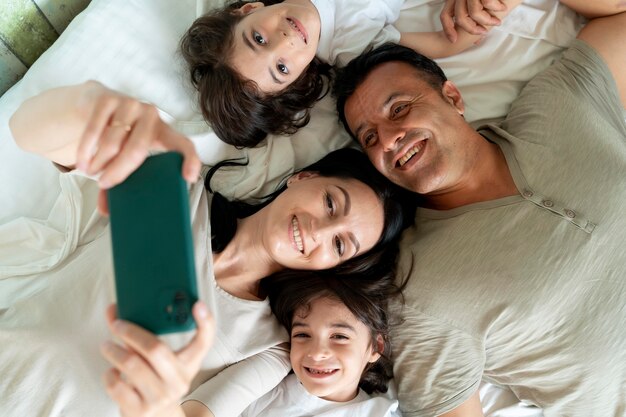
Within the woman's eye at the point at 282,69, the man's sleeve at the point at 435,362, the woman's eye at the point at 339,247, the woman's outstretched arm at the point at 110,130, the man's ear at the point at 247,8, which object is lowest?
the man's sleeve at the point at 435,362

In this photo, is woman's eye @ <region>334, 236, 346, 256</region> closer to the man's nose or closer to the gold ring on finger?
the man's nose

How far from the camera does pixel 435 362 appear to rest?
4.83 ft

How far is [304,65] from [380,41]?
1.15 feet

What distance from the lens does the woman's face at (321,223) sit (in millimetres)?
1334

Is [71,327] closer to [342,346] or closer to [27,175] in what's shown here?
[27,175]

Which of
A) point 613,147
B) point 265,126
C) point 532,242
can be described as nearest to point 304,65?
point 265,126

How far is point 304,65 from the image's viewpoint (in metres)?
1.54

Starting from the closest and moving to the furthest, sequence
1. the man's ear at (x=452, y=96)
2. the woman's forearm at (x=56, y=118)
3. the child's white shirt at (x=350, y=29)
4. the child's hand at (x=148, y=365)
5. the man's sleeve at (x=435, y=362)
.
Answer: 1. the child's hand at (x=148, y=365)
2. the woman's forearm at (x=56, y=118)
3. the man's sleeve at (x=435, y=362)
4. the man's ear at (x=452, y=96)
5. the child's white shirt at (x=350, y=29)

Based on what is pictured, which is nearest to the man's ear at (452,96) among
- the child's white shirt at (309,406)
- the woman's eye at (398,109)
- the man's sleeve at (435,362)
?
the woman's eye at (398,109)

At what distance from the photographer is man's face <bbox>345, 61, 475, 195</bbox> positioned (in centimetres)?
146

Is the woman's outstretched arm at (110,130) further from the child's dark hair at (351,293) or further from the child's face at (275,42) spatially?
the child's dark hair at (351,293)

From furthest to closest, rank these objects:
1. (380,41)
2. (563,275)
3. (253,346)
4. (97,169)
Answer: (380,41) < (253,346) < (563,275) < (97,169)

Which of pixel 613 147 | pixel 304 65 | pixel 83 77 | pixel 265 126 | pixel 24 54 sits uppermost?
pixel 24 54

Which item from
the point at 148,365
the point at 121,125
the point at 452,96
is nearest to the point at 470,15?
the point at 452,96
